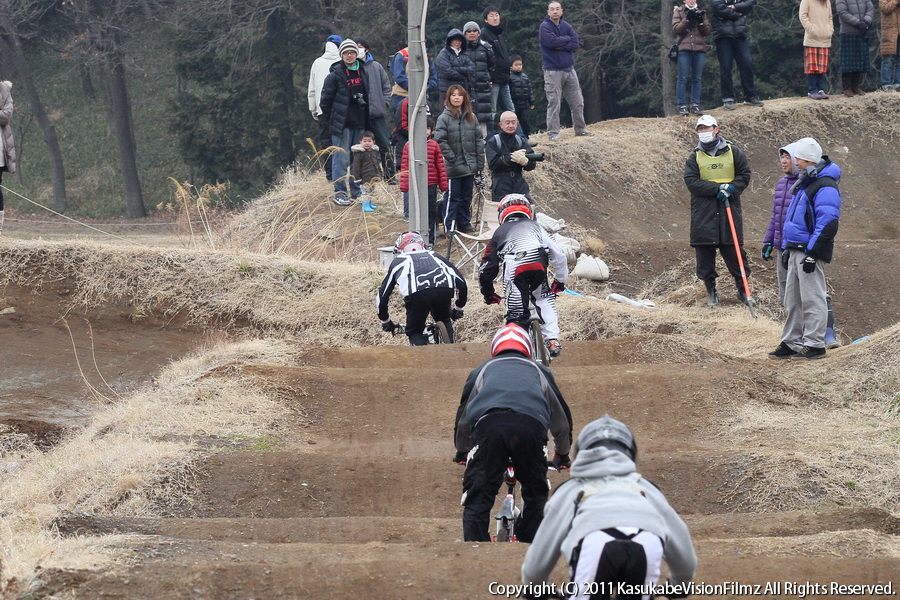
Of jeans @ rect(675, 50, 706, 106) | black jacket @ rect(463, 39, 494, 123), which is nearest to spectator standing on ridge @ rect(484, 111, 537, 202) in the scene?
black jacket @ rect(463, 39, 494, 123)

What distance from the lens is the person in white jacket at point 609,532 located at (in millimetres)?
4227

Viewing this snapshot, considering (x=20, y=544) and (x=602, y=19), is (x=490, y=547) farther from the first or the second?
(x=602, y=19)

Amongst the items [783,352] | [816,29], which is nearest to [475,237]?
[783,352]

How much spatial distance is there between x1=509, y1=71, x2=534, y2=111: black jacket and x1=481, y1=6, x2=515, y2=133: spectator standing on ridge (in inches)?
11.4

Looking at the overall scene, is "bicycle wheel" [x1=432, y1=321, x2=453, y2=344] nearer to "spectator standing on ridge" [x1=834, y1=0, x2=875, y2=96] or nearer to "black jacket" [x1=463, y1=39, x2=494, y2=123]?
"black jacket" [x1=463, y1=39, x2=494, y2=123]

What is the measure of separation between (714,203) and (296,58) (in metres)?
21.7

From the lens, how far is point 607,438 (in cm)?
458

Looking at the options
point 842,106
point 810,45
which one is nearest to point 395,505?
point 810,45

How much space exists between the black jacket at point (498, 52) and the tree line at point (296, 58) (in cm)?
1066

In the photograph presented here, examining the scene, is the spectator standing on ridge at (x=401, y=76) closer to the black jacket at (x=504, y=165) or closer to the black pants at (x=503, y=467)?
the black jacket at (x=504, y=165)

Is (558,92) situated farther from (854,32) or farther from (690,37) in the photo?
(854,32)

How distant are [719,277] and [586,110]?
18336 mm

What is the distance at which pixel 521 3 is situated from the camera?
3123cm

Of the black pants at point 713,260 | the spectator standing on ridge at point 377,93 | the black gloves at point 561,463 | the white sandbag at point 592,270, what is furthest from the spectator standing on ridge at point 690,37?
the black gloves at point 561,463
